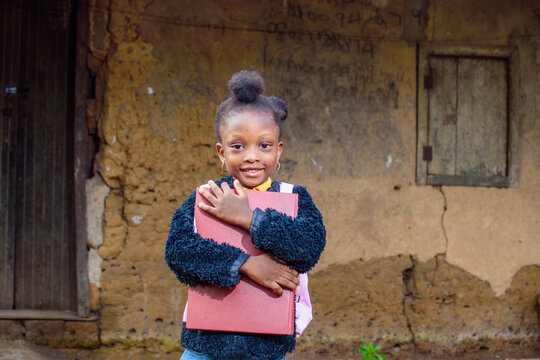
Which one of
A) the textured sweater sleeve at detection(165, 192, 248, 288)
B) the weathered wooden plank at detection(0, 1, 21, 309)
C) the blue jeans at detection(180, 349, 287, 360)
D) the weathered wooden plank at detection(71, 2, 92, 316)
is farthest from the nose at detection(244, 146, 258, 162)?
the weathered wooden plank at detection(0, 1, 21, 309)

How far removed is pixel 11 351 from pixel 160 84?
198 centimetres

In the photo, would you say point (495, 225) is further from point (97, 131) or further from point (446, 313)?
point (97, 131)

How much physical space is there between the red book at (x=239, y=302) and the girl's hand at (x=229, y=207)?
29 mm

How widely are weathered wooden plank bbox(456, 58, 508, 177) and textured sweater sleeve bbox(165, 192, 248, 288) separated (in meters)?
3.18

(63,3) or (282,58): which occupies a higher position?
(63,3)

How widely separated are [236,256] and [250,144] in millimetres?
361

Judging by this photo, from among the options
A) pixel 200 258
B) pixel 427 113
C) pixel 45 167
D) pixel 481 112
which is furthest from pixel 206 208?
pixel 481 112

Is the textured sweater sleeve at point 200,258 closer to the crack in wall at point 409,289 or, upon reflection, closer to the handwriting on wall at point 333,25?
the handwriting on wall at point 333,25

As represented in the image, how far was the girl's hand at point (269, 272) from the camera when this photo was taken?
5.22 feet

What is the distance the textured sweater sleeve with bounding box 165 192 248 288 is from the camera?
157 centimetres

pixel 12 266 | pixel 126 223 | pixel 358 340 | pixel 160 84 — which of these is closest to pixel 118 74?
pixel 160 84

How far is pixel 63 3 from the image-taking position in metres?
4.12

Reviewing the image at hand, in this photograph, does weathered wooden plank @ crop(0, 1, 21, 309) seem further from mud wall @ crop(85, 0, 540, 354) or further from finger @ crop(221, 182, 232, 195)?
finger @ crop(221, 182, 232, 195)

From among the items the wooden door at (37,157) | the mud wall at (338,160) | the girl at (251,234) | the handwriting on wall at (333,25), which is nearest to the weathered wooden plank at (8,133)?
the wooden door at (37,157)
